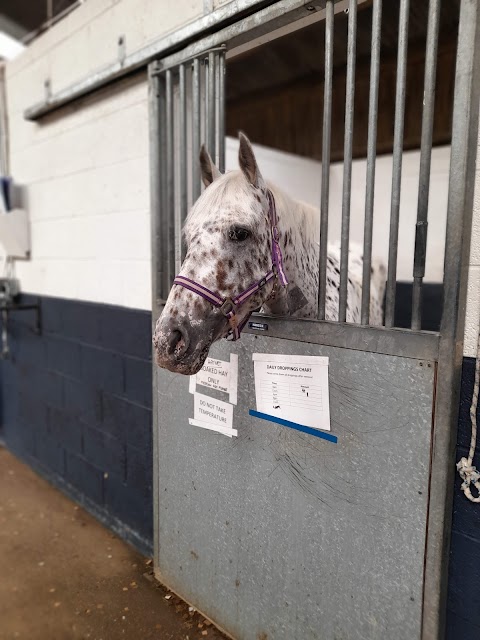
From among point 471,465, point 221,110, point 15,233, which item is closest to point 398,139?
point 221,110

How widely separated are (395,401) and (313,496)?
0.40 m

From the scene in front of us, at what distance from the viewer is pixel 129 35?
5.94 ft

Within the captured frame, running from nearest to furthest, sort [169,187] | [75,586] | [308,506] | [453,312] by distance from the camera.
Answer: [453,312] < [308,506] < [169,187] < [75,586]

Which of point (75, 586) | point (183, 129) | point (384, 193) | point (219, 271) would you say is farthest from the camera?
point (384, 193)

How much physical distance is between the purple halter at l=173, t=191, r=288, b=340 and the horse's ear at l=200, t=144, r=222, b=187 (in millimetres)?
207

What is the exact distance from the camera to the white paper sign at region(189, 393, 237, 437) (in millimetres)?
1463

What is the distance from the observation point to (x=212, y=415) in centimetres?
152

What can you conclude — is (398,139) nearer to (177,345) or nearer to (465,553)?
(177,345)

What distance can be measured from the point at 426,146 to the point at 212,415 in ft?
3.38

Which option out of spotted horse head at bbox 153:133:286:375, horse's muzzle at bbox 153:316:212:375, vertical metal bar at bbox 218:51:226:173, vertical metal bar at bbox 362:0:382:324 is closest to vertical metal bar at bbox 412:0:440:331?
vertical metal bar at bbox 362:0:382:324

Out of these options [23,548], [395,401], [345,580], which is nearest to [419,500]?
[395,401]

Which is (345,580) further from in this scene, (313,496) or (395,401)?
(395,401)

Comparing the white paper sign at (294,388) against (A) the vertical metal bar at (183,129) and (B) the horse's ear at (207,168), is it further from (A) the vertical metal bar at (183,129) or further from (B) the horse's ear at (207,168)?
(A) the vertical metal bar at (183,129)

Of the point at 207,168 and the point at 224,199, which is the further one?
the point at 207,168
